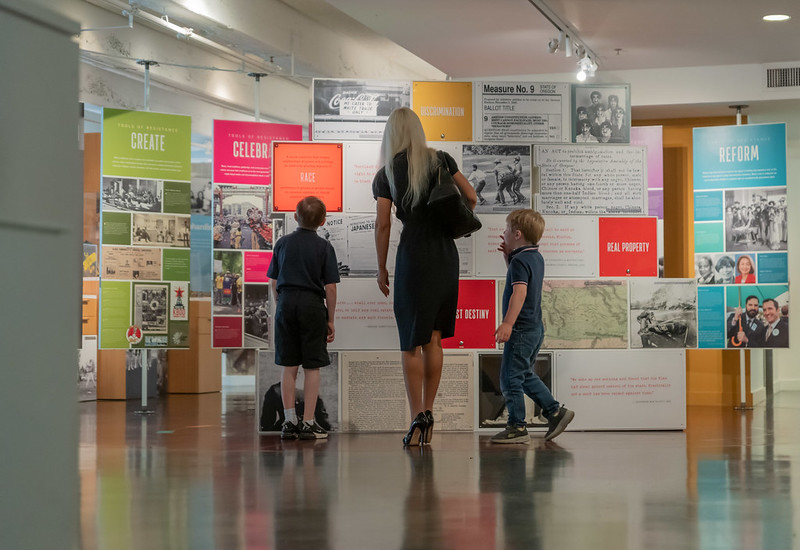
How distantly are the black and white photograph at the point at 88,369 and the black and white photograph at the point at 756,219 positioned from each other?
596 centimetres

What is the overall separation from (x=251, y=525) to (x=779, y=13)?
19.7 feet

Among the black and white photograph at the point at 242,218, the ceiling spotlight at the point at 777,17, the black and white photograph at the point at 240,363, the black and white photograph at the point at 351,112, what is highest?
the ceiling spotlight at the point at 777,17

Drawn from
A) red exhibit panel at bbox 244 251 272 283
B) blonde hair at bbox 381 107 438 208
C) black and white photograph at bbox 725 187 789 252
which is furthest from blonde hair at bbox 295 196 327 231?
black and white photograph at bbox 725 187 789 252

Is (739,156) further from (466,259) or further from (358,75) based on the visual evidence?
(358,75)

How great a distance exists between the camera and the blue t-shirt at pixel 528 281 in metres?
4.91

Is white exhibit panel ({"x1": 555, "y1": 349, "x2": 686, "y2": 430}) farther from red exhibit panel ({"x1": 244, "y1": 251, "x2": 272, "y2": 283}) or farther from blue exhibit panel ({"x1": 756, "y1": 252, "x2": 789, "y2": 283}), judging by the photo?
red exhibit panel ({"x1": 244, "y1": 251, "x2": 272, "y2": 283})

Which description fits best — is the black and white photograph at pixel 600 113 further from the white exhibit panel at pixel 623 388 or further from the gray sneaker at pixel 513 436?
the gray sneaker at pixel 513 436

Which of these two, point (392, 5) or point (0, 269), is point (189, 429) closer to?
point (392, 5)

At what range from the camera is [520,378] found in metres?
4.94

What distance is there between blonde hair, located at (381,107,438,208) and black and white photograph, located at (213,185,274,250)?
3.67m

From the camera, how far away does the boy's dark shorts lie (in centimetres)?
518

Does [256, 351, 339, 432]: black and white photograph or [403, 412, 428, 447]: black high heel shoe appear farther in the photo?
[256, 351, 339, 432]: black and white photograph

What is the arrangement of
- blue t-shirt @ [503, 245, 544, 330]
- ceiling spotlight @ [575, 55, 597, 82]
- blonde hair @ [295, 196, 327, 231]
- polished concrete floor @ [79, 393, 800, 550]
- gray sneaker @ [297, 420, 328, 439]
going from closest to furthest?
polished concrete floor @ [79, 393, 800, 550], blue t-shirt @ [503, 245, 544, 330], gray sneaker @ [297, 420, 328, 439], blonde hair @ [295, 196, 327, 231], ceiling spotlight @ [575, 55, 597, 82]

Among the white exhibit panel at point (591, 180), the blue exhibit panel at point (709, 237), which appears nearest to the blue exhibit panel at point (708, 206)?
the blue exhibit panel at point (709, 237)
